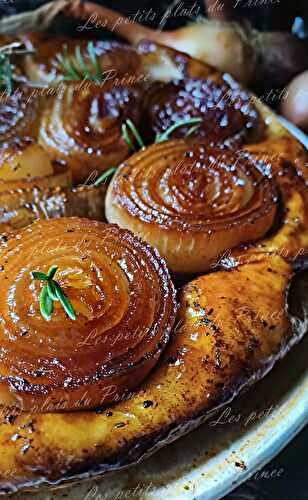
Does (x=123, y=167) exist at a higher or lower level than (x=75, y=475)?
higher

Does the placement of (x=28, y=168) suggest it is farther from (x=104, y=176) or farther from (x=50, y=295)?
(x=50, y=295)

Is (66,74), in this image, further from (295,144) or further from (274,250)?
(274,250)

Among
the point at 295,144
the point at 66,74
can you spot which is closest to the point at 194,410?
the point at 295,144

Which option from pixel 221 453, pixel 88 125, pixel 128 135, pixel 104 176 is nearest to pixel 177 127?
pixel 128 135

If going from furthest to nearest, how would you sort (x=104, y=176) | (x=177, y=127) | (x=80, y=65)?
(x=80, y=65), (x=177, y=127), (x=104, y=176)

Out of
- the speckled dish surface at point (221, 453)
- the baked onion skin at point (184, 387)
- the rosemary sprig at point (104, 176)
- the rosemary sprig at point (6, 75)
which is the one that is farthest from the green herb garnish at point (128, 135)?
the speckled dish surface at point (221, 453)

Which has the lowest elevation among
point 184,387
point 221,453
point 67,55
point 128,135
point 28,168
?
point 221,453
